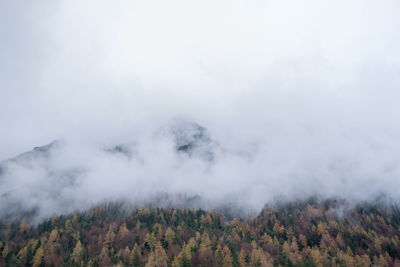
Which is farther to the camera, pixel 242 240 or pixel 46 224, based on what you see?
pixel 46 224

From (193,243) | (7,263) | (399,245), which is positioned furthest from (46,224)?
(399,245)

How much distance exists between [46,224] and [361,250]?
791ft

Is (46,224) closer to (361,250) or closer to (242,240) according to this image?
(242,240)

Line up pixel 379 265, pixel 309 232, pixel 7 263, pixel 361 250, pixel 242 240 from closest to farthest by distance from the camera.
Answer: pixel 7 263 → pixel 379 265 → pixel 361 250 → pixel 242 240 → pixel 309 232

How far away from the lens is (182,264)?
97.0 m

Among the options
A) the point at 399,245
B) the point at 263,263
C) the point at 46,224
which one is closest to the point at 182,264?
the point at 263,263

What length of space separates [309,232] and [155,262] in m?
133

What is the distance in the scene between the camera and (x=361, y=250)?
143625 millimetres

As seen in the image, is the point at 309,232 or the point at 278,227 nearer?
the point at 309,232

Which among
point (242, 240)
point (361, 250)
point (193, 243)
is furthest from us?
point (242, 240)

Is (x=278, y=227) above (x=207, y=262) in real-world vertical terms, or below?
above

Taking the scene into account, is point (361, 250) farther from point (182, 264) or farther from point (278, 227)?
point (182, 264)

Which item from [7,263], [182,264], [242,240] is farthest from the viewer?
[242,240]

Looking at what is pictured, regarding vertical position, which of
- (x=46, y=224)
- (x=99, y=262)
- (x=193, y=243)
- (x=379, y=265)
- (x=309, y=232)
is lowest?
(x=379, y=265)
